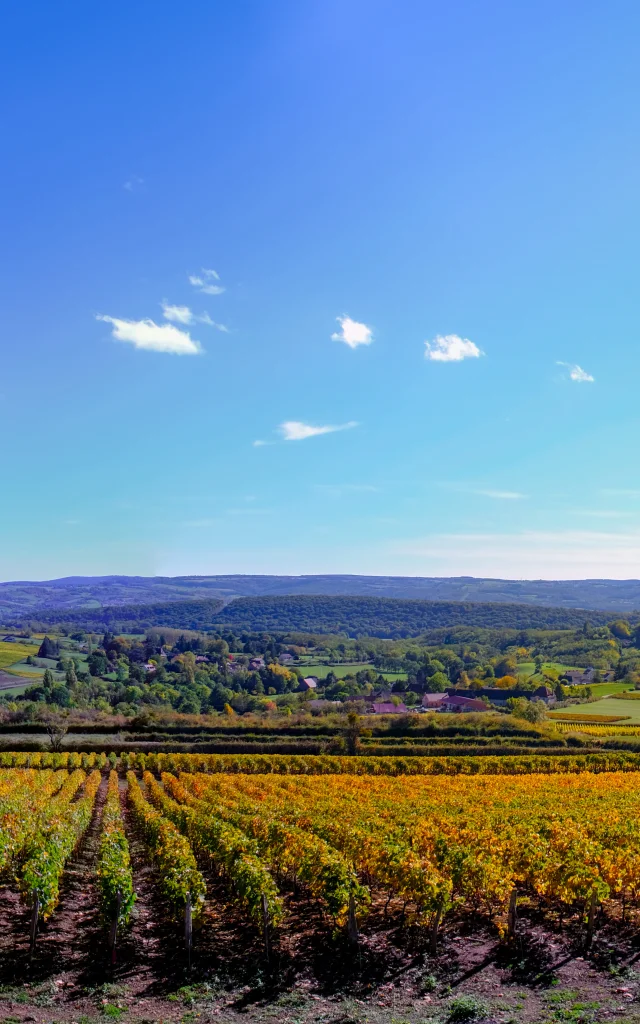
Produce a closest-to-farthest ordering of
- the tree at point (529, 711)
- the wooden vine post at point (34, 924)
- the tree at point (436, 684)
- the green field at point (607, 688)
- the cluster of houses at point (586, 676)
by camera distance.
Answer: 1. the wooden vine post at point (34, 924)
2. the tree at point (529, 711)
3. the green field at point (607, 688)
4. the cluster of houses at point (586, 676)
5. the tree at point (436, 684)

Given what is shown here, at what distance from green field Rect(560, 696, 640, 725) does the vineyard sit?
7321 centimetres

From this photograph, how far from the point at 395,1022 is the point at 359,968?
8.64 feet

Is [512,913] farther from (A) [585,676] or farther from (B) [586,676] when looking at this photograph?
(B) [586,676]

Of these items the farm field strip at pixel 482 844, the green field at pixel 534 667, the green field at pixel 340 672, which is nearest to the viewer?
the farm field strip at pixel 482 844

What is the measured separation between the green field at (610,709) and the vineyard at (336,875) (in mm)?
73210

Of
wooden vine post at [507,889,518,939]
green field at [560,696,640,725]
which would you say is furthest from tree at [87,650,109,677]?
wooden vine post at [507,889,518,939]

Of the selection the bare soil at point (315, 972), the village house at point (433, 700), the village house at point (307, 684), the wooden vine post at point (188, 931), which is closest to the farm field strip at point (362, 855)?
the wooden vine post at point (188, 931)

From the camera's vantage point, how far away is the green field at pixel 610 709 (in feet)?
301

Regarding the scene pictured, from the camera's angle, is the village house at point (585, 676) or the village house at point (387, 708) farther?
the village house at point (585, 676)

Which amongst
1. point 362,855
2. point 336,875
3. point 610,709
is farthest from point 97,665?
point 336,875

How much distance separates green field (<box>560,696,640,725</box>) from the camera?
9181 cm

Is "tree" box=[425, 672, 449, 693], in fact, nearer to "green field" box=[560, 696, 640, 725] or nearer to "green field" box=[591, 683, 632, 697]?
"green field" box=[591, 683, 632, 697]

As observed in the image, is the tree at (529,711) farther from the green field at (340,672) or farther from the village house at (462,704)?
the green field at (340,672)

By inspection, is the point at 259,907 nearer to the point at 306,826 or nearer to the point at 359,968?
the point at 359,968
